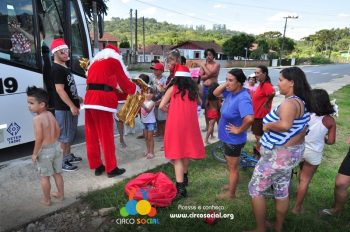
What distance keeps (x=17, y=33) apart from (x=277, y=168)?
453 cm

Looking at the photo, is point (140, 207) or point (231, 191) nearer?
point (140, 207)

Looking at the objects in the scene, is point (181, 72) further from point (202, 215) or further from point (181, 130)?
point (202, 215)

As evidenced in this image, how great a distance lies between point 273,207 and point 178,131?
4.90 ft

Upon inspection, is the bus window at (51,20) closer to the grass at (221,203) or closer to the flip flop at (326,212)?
the grass at (221,203)

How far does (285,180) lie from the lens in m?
3.09

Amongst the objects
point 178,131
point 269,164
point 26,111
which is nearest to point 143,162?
point 178,131

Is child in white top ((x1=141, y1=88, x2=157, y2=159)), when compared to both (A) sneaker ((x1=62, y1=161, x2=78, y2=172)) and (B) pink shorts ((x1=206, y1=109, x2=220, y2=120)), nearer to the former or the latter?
(A) sneaker ((x1=62, y1=161, x2=78, y2=172))

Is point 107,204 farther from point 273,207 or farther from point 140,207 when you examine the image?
point 273,207

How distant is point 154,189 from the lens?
3926 millimetres

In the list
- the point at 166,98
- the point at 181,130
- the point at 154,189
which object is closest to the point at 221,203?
the point at 154,189

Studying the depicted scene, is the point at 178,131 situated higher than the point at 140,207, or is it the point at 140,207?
the point at 178,131

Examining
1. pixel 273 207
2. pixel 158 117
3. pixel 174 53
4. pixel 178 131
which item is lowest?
pixel 273 207

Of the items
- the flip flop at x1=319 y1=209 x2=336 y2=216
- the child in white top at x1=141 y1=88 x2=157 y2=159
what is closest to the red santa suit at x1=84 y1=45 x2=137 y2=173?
the child in white top at x1=141 y1=88 x2=157 y2=159

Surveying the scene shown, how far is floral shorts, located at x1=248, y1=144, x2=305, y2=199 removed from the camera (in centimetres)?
298
